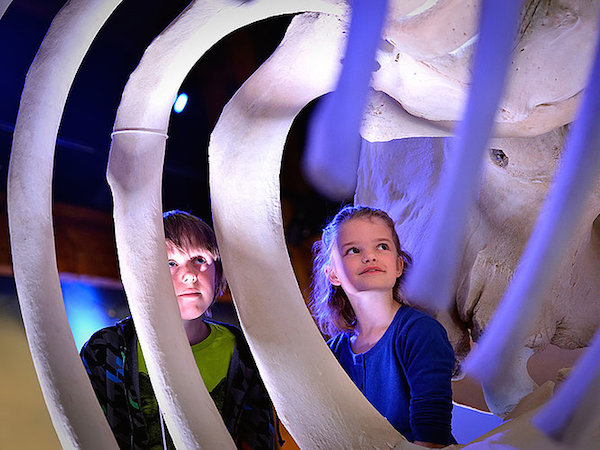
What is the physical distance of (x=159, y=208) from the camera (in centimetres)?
63

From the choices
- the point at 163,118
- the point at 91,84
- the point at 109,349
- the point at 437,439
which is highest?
the point at 91,84

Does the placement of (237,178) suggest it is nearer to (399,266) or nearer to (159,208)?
(159,208)

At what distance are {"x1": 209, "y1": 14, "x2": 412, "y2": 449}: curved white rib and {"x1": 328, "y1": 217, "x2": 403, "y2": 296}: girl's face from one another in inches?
9.4

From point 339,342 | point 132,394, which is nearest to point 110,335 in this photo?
point 132,394

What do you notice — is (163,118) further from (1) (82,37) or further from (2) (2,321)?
(2) (2,321)

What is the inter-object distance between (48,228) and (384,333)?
448mm

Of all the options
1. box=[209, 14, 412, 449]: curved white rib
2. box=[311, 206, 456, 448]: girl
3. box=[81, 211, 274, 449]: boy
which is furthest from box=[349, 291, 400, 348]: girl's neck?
box=[209, 14, 412, 449]: curved white rib

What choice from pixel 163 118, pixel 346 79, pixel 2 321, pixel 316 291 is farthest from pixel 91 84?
pixel 346 79

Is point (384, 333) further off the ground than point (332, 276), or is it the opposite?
point (332, 276)

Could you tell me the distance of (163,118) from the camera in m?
0.62

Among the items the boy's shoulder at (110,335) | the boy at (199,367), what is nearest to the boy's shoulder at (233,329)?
the boy at (199,367)

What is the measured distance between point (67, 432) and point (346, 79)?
1.30ft

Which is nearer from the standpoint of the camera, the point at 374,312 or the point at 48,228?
the point at 48,228

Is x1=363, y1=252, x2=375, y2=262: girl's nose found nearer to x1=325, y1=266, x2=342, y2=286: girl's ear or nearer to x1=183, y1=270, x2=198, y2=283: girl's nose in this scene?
x1=325, y1=266, x2=342, y2=286: girl's ear
